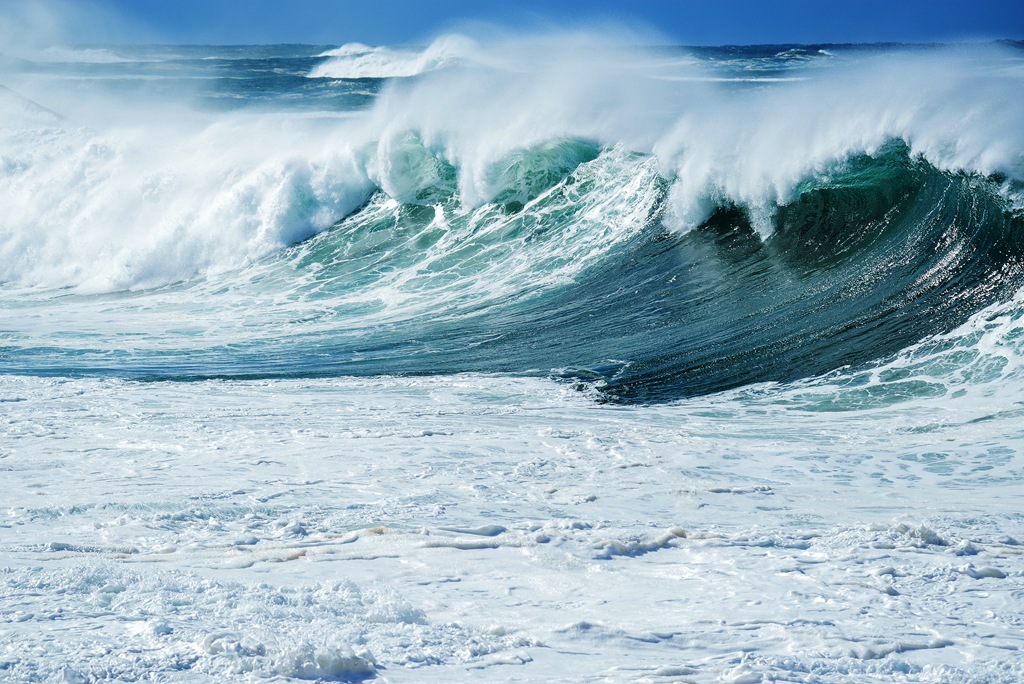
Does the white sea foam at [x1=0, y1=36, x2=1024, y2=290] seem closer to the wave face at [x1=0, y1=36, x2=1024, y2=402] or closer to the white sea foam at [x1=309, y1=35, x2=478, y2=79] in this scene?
the wave face at [x1=0, y1=36, x2=1024, y2=402]

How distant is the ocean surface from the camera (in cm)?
374

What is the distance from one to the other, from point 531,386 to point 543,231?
5.42 m

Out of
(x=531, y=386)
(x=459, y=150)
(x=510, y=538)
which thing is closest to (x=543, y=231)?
(x=459, y=150)

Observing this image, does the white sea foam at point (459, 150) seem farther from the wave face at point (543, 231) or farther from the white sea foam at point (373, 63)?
the white sea foam at point (373, 63)

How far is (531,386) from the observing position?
26.8 feet

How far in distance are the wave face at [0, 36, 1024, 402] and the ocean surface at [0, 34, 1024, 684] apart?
0.19ft

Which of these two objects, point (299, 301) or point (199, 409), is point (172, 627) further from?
point (299, 301)

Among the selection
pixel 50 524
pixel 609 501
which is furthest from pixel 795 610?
pixel 50 524

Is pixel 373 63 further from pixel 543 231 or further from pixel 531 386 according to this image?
pixel 531 386

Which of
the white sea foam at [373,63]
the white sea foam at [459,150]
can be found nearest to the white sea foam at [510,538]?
the white sea foam at [459,150]

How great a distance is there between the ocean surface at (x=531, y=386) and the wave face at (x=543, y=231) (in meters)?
0.06

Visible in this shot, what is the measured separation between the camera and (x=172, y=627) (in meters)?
3.57

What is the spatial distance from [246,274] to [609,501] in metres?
9.79

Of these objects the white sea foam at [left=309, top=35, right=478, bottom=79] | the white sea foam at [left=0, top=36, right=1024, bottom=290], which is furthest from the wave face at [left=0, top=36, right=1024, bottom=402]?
the white sea foam at [left=309, top=35, right=478, bottom=79]
